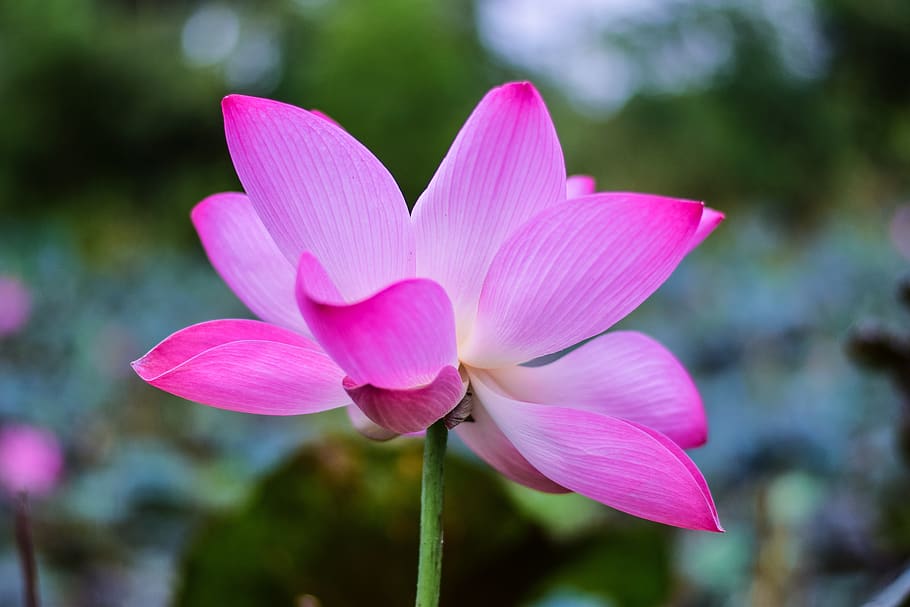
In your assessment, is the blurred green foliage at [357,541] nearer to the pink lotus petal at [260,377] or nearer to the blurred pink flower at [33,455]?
the pink lotus petal at [260,377]

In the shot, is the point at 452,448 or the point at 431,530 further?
the point at 452,448

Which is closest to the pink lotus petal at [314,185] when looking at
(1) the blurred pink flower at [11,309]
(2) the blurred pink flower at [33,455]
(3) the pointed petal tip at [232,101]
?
(3) the pointed petal tip at [232,101]

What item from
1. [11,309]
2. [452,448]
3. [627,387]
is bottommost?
[11,309]

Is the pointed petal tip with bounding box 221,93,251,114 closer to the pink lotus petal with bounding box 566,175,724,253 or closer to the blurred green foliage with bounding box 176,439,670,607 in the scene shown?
the pink lotus petal with bounding box 566,175,724,253

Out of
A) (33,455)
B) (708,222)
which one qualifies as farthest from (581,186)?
(33,455)

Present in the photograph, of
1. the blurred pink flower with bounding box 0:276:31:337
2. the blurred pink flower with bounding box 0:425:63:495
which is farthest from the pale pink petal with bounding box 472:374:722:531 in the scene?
the blurred pink flower with bounding box 0:276:31:337

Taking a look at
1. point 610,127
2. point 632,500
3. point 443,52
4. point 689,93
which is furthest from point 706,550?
point 610,127

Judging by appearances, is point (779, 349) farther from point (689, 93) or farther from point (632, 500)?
point (689, 93)

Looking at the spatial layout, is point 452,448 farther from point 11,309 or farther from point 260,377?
point 11,309
